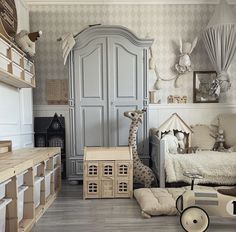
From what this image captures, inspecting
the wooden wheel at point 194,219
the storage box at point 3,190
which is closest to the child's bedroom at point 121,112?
the wooden wheel at point 194,219

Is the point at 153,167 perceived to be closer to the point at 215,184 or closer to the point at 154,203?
the point at 215,184

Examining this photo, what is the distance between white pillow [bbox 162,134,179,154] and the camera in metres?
3.41

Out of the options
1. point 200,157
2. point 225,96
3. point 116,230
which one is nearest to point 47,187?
point 116,230

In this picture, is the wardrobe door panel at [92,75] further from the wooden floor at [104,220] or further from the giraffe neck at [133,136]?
the wooden floor at [104,220]

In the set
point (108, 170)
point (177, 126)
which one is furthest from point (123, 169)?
point (177, 126)

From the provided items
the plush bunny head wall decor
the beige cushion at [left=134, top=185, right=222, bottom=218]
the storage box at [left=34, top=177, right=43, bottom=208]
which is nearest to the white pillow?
the beige cushion at [left=134, top=185, right=222, bottom=218]

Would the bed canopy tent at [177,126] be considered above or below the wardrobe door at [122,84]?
below

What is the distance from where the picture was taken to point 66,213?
2576 mm

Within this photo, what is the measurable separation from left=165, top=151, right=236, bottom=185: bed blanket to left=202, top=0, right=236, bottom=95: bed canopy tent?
1260 mm

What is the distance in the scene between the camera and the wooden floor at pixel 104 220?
2.20 meters

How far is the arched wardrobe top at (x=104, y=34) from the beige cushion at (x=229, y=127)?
63.6 inches

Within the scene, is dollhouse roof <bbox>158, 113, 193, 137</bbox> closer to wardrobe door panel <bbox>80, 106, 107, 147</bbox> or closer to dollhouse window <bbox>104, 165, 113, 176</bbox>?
wardrobe door panel <bbox>80, 106, 107, 147</bbox>

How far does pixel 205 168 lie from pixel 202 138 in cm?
83

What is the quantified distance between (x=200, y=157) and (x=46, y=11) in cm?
313
